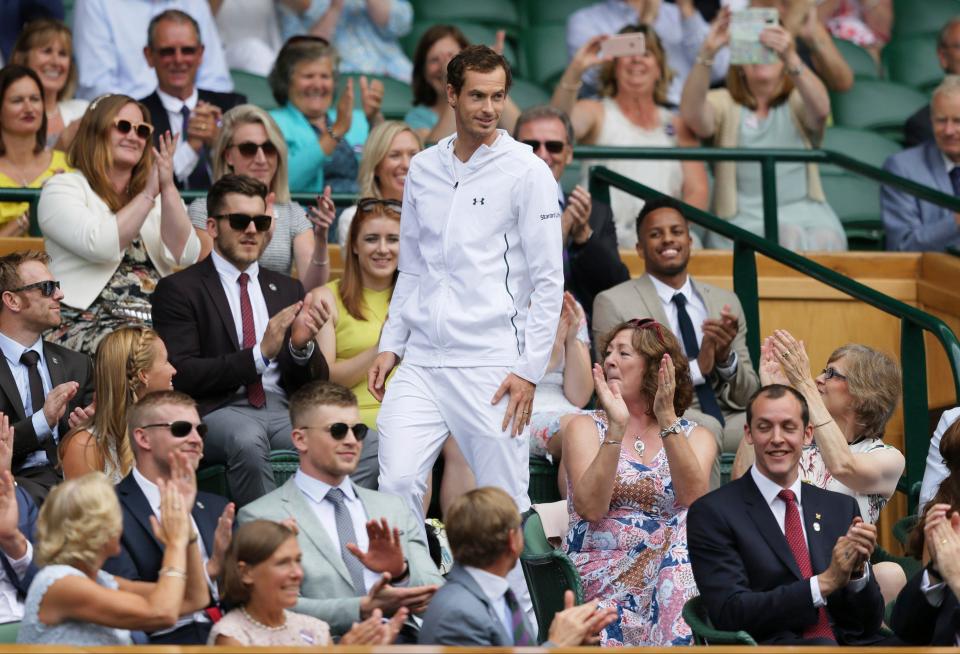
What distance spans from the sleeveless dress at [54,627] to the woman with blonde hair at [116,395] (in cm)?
127

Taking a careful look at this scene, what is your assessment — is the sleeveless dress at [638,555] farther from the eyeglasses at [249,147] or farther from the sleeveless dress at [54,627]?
the eyeglasses at [249,147]

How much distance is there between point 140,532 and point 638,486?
181 centimetres

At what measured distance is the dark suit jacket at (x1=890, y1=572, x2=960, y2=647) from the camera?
5586mm

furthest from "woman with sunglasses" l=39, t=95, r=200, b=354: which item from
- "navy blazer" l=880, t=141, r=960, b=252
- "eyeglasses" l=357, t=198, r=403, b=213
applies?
"navy blazer" l=880, t=141, r=960, b=252

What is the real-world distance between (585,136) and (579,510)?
350cm

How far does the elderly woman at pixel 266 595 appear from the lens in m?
5.28

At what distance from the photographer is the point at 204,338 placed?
7355 mm

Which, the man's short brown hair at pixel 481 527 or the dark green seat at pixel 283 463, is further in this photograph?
the dark green seat at pixel 283 463

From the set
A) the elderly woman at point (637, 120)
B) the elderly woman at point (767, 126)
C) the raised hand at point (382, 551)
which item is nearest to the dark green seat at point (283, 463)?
the raised hand at point (382, 551)

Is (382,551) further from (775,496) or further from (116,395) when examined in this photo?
(116,395)

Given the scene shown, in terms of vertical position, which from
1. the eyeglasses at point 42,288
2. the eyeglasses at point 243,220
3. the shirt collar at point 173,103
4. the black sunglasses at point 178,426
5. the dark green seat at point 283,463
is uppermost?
the shirt collar at point 173,103

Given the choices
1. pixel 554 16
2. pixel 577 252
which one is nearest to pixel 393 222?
pixel 577 252

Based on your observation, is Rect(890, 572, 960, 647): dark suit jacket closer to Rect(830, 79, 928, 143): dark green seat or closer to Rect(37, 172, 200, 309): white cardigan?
Rect(37, 172, 200, 309): white cardigan

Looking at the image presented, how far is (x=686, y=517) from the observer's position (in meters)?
6.15
